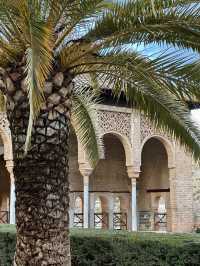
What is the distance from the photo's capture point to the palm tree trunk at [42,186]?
4.65 meters

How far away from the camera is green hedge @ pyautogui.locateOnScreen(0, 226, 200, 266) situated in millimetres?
5156

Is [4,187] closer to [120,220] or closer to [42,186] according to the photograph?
[120,220]

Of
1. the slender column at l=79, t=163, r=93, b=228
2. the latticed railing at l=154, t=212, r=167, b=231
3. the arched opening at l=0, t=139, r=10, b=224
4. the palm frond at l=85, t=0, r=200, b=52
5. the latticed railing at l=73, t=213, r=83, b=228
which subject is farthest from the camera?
the arched opening at l=0, t=139, r=10, b=224

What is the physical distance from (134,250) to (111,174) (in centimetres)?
1497

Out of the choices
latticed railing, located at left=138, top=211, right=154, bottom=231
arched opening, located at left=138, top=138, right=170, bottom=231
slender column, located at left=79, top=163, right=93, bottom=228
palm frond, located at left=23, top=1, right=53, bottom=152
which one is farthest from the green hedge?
latticed railing, located at left=138, top=211, right=154, bottom=231

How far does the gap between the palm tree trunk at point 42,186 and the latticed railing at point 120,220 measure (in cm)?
1589

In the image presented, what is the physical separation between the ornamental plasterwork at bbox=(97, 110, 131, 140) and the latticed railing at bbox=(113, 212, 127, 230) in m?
5.57

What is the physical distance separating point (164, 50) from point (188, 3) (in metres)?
0.62

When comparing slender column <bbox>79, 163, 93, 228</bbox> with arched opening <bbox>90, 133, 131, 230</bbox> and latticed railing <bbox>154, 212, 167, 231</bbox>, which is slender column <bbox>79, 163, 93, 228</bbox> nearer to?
arched opening <bbox>90, 133, 131, 230</bbox>

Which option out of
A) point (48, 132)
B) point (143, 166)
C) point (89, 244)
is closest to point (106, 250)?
point (89, 244)

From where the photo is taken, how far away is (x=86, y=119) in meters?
7.36

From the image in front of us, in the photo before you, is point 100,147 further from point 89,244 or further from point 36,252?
point 36,252

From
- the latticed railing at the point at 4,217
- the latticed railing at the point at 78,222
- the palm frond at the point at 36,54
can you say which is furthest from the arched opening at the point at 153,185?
the palm frond at the point at 36,54

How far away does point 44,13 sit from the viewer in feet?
15.4
